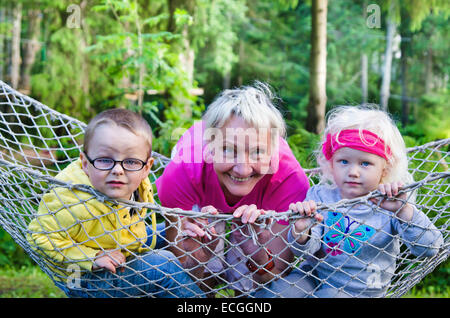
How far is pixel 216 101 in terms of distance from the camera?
1546 mm

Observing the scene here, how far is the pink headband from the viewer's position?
150 cm

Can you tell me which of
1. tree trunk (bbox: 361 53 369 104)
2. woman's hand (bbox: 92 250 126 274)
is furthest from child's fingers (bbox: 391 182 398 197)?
tree trunk (bbox: 361 53 369 104)

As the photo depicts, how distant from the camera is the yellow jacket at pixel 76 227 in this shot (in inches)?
52.6

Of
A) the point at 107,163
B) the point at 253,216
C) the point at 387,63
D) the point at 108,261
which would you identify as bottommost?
the point at 108,261

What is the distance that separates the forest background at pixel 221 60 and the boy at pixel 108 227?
1.82ft

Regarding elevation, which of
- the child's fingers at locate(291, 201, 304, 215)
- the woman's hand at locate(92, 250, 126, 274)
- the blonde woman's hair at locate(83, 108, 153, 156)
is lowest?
the woman's hand at locate(92, 250, 126, 274)

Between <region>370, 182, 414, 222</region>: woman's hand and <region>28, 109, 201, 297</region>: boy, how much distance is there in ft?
1.87

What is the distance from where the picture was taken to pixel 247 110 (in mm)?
1455

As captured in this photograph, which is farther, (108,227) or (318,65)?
(318,65)

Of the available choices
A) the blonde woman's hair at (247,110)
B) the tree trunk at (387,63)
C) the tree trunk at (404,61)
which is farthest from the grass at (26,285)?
the tree trunk at (404,61)

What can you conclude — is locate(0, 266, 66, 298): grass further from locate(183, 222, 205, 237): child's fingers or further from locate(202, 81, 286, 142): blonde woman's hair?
locate(202, 81, 286, 142): blonde woman's hair

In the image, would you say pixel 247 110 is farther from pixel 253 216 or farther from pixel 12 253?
pixel 12 253

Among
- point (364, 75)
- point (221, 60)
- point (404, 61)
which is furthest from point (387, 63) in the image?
point (221, 60)

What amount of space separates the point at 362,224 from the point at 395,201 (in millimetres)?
117
